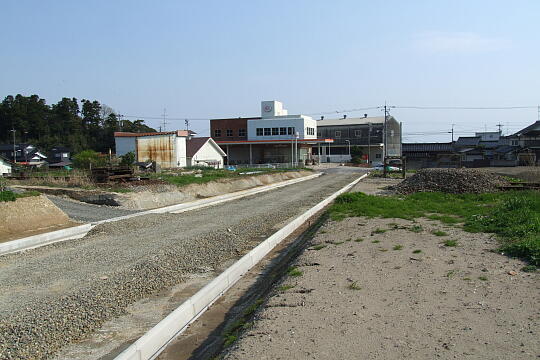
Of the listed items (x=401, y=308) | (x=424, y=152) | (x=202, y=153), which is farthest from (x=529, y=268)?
(x=424, y=152)

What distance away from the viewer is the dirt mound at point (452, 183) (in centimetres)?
2224

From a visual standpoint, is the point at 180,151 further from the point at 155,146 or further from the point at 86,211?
the point at 86,211

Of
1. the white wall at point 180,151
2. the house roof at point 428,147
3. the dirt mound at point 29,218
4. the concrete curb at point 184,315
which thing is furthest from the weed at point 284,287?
the house roof at point 428,147

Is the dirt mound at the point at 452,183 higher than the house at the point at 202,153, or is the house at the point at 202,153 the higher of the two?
the house at the point at 202,153

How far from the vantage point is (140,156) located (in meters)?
40.2

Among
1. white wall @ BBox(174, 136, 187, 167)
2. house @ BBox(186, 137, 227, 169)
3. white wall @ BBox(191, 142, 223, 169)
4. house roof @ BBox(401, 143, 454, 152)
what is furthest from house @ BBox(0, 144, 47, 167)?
house roof @ BBox(401, 143, 454, 152)

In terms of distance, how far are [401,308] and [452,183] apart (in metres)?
18.5

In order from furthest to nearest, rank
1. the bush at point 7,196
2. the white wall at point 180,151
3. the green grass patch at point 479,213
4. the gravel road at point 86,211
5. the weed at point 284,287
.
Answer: the white wall at point 180,151
the gravel road at point 86,211
the bush at point 7,196
the green grass patch at point 479,213
the weed at point 284,287

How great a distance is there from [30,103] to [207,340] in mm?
86480

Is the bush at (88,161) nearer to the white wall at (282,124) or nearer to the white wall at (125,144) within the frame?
the white wall at (125,144)

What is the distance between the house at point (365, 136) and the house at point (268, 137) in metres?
11.5

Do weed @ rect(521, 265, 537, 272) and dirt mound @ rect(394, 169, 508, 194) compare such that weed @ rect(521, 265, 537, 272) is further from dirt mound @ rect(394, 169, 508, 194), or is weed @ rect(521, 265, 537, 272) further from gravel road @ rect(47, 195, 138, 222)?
dirt mound @ rect(394, 169, 508, 194)

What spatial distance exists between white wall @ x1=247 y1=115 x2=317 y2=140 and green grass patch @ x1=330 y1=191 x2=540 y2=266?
5200 cm

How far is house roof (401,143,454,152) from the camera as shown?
8275 centimetres
